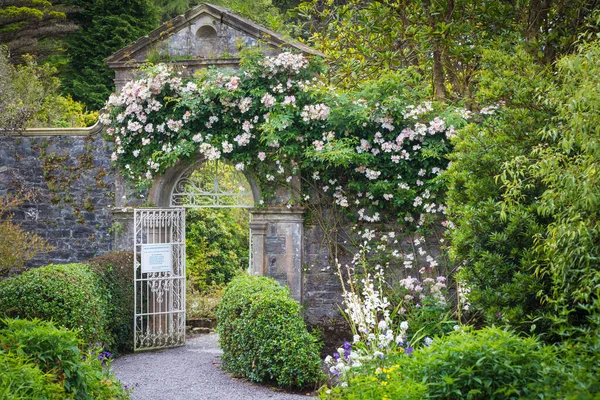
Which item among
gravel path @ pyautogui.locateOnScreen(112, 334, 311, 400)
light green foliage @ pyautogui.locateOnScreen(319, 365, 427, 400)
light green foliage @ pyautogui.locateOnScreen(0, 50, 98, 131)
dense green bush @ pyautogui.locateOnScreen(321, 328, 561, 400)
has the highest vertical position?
light green foliage @ pyautogui.locateOnScreen(0, 50, 98, 131)

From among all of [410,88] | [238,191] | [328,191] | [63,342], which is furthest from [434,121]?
[63,342]

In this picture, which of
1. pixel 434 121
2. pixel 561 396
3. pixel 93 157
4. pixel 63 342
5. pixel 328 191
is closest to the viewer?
pixel 561 396

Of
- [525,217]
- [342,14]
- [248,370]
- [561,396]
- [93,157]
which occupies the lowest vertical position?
[248,370]

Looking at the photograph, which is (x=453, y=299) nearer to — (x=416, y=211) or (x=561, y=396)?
(x=416, y=211)

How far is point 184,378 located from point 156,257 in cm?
237

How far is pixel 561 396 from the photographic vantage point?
141 inches

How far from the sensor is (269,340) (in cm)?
774

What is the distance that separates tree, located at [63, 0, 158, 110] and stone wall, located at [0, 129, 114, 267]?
7587 mm

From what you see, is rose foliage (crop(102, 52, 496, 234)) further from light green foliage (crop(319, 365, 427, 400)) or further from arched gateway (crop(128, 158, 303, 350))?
light green foliage (crop(319, 365, 427, 400))

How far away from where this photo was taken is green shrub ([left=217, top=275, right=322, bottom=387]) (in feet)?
25.1

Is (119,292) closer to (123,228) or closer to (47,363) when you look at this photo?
(123,228)

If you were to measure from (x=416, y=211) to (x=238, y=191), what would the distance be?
280 cm

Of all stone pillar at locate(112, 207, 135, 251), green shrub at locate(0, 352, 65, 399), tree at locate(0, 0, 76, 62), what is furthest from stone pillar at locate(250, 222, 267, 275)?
tree at locate(0, 0, 76, 62)

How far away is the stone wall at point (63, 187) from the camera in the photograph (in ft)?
35.2
